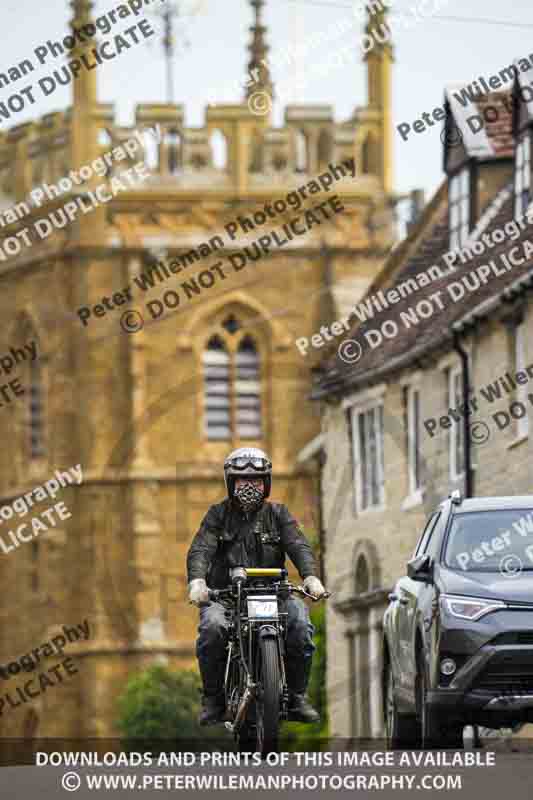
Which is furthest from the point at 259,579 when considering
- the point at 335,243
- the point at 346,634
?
the point at 335,243

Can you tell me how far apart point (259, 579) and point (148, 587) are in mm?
59516

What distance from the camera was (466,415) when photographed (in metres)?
37.2

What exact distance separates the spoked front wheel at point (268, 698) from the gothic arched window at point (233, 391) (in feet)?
200

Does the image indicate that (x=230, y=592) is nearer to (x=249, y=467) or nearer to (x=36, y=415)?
(x=249, y=467)

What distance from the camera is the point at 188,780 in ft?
52.9

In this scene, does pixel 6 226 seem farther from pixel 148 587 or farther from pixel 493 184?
pixel 493 184

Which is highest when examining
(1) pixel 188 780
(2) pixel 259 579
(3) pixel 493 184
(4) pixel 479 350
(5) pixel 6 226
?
(5) pixel 6 226

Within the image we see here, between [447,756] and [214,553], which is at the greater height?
[214,553]

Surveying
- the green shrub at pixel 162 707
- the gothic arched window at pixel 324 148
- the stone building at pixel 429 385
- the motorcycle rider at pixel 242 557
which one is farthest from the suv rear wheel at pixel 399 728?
the gothic arched window at pixel 324 148
